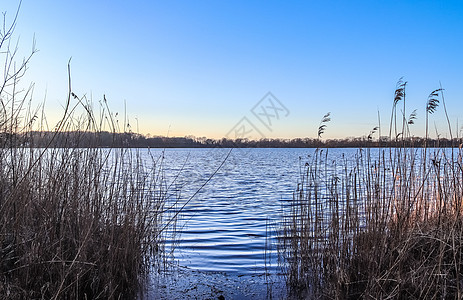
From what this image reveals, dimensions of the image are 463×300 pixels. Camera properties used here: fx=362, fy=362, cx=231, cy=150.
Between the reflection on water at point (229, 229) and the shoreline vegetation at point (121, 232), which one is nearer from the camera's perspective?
the shoreline vegetation at point (121, 232)

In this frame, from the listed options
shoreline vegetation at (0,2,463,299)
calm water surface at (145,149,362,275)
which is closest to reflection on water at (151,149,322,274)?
calm water surface at (145,149,362,275)

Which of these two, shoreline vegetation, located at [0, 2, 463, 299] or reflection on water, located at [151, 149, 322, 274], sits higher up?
shoreline vegetation, located at [0, 2, 463, 299]

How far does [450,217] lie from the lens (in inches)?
178

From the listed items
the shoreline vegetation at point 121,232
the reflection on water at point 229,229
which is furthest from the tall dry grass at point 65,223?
the reflection on water at point 229,229

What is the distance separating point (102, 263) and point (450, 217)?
4169mm

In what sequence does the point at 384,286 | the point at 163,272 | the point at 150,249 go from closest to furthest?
the point at 384,286 → the point at 163,272 → the point at 150,249

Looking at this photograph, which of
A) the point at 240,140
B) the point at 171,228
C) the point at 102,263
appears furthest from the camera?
the point at 171,228

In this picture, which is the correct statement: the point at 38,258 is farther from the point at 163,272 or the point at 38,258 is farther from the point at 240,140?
the point at 240,140

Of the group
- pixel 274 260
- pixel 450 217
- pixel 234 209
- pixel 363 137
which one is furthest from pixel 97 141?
pixel 234 209

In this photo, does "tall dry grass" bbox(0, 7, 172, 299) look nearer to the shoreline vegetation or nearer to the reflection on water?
the shoreline vegetation

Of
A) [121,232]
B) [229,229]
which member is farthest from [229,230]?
[121,232]

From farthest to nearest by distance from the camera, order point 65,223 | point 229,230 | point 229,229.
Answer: point 229,229
point 229,230
point 65,223

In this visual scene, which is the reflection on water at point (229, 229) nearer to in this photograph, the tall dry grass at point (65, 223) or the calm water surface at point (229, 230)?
the calm water surface at point (229, 230)

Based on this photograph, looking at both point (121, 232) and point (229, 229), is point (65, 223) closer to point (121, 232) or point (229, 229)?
point (121, 232)
